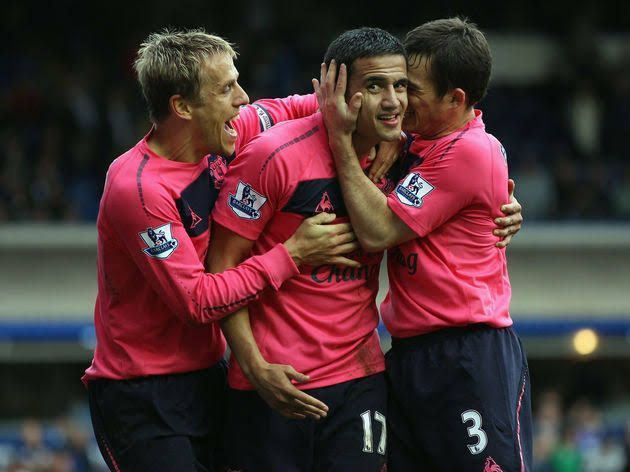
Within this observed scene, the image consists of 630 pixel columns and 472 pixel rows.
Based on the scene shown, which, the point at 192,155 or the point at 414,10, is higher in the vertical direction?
→ the point at 414,10

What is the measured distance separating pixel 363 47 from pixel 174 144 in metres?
0.81

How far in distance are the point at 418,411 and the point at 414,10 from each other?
14219 mm

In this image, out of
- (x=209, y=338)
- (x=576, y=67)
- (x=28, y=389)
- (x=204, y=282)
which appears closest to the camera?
(x=204, y=282)

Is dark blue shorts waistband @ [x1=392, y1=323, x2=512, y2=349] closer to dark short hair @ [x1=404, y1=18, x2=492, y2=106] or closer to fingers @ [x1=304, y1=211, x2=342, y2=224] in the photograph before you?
fingers @ [x1=304, y1=211, x2=342, y2=224]

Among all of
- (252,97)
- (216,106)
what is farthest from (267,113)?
(252,97)

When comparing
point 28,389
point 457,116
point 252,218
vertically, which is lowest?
point 28,389

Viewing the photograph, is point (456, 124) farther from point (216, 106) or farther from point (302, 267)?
point (216, 106)

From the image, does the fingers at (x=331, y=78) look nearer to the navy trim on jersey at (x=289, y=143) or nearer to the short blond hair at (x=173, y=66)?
the navy trim on jersey at (x=289, y=143)

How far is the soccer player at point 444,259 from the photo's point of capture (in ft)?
16.5

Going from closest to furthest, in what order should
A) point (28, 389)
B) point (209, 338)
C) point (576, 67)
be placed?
point (209, 338) → point (28, 389) → point (576, 67)

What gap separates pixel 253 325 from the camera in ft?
16.7

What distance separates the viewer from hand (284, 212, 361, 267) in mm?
4988

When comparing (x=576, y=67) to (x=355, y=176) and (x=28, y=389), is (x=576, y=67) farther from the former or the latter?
(x=355, y=176)

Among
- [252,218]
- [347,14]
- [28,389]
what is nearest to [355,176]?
[252,218]
